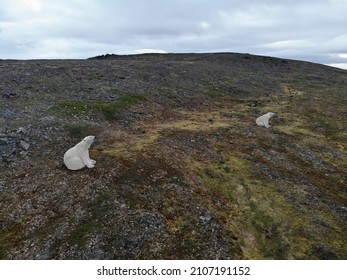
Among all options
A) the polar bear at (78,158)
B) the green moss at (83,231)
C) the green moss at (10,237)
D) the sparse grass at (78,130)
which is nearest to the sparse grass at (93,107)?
the sparse grass at (78,130)

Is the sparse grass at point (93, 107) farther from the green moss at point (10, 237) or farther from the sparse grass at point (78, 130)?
the green moss at point (10, 237)

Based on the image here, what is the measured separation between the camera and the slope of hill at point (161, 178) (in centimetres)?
1554

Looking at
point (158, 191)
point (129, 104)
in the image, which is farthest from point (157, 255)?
point (129, 104)

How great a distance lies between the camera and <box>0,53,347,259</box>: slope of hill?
51.0 feet

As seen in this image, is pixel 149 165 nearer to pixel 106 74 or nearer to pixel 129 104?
pixel 129 104

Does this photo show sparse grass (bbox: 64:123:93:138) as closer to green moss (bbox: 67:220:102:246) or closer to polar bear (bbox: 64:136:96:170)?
polar bear (bbox: 64:136:96:170)

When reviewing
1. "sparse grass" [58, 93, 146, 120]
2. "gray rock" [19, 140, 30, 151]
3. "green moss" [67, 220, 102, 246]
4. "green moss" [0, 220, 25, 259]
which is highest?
"sparse grass" [58, 93, 146, 120]

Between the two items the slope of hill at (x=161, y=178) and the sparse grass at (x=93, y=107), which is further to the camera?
the sparse grass at (x=93, y=107)

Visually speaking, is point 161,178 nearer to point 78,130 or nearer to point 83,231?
point 83,231

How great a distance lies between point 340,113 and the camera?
4272 centimetres

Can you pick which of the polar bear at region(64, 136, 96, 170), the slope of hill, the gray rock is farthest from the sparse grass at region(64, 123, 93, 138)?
the polar bear at region(64, 136, 96, 170)

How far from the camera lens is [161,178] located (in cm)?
2033

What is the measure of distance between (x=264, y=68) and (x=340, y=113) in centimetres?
4219

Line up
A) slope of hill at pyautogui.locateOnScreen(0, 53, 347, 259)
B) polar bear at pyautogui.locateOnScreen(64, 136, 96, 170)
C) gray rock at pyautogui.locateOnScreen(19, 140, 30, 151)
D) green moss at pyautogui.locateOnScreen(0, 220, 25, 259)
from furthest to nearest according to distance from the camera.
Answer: gray rock at pyautogui.locateOnScreen(19, 140, 30, 151), polar bear at pyautogui.locateOnScreen(64, 136, 96, 170), slope of hill at pyautogui.locateOnScreen(0, 53, 347, 259), green moss at pyautogui.locateOnScreen(0, 220, 25, 259)
